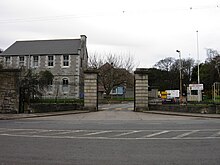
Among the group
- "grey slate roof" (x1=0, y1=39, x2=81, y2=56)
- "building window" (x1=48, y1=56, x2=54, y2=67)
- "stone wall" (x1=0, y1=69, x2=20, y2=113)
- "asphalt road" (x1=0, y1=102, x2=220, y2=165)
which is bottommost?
"asphalt road" (x1=0, y1=102, x2=220, y2=165)

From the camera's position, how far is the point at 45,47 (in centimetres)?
6062

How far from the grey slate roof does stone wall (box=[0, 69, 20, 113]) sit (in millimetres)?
34527

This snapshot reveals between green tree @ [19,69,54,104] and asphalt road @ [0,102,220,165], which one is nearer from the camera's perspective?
asphalt road @ [0,102,220,165]

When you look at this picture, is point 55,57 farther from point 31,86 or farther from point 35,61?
point 31,86

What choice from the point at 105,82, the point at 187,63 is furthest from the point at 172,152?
the point at 187,63

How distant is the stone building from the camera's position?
56969 millimetres

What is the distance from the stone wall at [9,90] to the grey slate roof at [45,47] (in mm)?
34527

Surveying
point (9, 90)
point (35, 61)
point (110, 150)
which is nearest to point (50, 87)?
point (9, 90)

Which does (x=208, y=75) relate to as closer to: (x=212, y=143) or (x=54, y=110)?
(x=54, y=110)

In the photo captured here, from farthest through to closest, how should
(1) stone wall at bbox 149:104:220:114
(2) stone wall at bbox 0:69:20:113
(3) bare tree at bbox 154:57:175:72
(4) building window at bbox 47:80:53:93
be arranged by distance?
(3) bare tree at bbox 154:57:175:72
(4) building window at bbox 47:80:53:93
(1) stone wall at bbox 149:104:220:114
(2) stone wall at bbox 0:69:20:113

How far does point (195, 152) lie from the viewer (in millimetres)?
7785

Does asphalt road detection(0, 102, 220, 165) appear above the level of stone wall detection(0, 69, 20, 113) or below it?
below

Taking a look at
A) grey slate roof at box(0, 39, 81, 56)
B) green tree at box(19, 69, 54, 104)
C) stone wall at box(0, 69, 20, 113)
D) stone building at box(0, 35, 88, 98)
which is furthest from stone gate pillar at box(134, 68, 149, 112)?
grey slate roof at box(0, 39, 81, 56)

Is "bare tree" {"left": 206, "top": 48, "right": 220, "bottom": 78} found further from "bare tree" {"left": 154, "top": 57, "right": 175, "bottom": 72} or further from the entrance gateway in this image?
the entrance gateway
